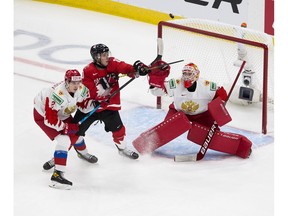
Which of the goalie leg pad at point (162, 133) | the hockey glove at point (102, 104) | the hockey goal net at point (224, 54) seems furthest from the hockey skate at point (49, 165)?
the hockey goal net at point (224, 54)

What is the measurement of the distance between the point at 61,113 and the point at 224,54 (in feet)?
5.21

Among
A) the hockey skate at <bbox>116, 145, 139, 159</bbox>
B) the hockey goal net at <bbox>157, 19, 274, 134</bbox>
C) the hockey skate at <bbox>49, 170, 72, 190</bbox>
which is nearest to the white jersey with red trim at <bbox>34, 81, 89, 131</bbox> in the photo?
the hockey skate at <bbox>49, 170, 72, 190</bbox>

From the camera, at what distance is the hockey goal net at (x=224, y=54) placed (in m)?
5.36

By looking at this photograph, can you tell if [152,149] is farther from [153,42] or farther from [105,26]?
[105,26]

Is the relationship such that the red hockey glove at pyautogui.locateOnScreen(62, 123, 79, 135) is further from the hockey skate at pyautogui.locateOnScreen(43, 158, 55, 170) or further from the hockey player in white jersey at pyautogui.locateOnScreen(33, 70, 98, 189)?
the hockey skate at pyautogui.locateOnScreen(43, 158, 55, 170)

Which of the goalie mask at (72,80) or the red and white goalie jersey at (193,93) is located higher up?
the goalie mask at (72,80)

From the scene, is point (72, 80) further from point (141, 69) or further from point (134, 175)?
point (134, 175)

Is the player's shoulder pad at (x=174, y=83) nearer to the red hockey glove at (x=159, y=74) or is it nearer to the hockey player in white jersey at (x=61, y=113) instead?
the red hockey glove at (x=159, y=74)

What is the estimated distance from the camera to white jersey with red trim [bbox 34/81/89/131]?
4359 millimetres

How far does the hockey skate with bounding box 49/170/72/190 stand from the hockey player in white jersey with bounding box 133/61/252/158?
650 mm

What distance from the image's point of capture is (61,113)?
4500 millimetres

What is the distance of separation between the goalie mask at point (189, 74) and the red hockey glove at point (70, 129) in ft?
2.27

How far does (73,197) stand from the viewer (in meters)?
4.30

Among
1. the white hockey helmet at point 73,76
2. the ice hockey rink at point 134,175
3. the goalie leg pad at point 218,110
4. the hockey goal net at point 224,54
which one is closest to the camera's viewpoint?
the ice hockey rink at point 134,175
